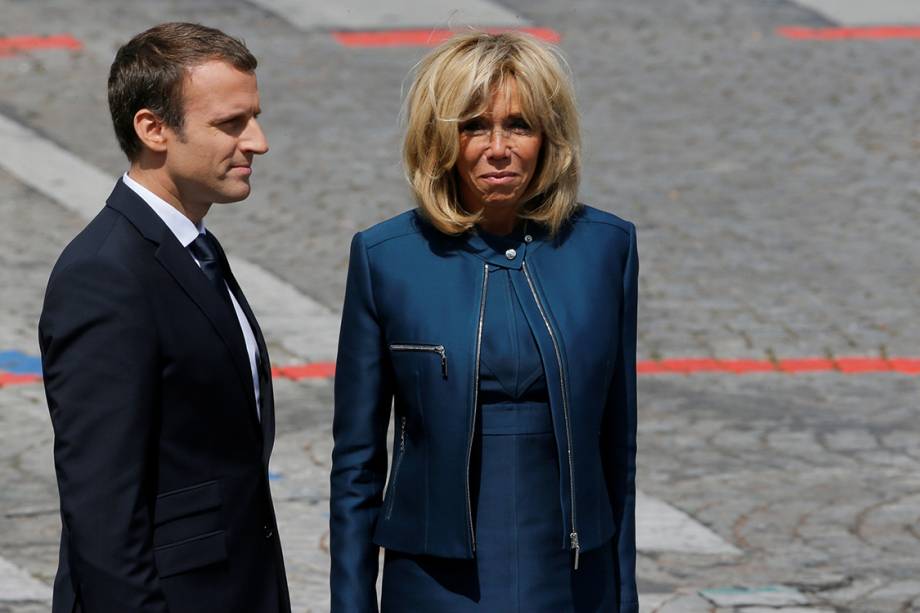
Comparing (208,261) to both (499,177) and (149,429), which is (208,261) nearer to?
(149,429)

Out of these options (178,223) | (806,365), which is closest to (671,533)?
(806,365)

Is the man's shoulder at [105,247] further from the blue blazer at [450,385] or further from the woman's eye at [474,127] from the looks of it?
the woman's eye at [474,127]

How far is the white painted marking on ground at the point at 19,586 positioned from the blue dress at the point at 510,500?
3.15 metres

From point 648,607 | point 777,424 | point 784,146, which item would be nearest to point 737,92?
point 784,146

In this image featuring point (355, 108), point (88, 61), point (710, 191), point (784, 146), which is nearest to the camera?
point (710, 191)

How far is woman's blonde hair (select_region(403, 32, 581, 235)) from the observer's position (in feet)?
12.1

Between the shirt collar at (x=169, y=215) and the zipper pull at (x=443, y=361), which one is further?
the zipper pull at (x=443, y=361)

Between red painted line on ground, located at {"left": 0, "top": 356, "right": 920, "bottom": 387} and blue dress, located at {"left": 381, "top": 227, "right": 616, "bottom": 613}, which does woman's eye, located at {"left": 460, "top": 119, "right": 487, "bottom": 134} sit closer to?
blue dress, located at {"left": 381, "top": 227, "right": 616, "bottom": 613}

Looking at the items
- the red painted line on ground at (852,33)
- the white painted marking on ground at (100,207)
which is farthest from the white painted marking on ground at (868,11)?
the white painted marking on ground at (100,207)

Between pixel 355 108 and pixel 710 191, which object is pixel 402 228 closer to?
pixel 710 191

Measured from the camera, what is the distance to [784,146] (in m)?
14.5

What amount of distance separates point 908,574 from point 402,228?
3.68 meters

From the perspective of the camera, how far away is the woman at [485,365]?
3664 millimetres

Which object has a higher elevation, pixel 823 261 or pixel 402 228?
pixel 402 228
